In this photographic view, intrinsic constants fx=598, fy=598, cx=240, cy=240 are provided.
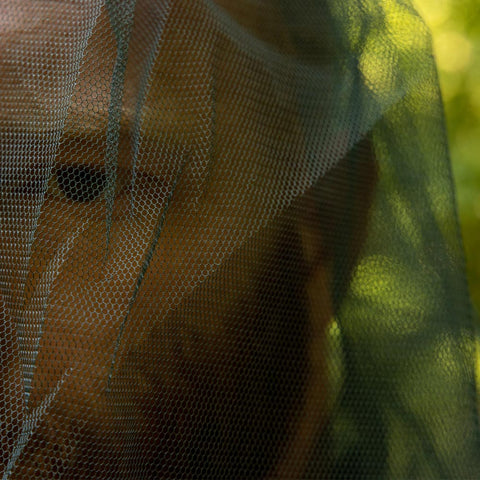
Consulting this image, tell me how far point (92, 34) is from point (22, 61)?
0.22 feet

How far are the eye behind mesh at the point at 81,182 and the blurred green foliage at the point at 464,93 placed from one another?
2.09 ft

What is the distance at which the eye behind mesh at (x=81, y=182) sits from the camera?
51 cm

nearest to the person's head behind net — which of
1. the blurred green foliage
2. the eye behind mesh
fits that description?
the eye behind mesh

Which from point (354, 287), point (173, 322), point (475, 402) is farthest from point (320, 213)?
point (475, 402)

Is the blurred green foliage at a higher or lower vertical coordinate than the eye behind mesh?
higher

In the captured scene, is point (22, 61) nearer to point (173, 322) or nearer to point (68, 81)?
point (68, 81)

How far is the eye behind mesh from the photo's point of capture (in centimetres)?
51

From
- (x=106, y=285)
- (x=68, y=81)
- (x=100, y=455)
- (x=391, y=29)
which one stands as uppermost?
A: (x=391, y=29)

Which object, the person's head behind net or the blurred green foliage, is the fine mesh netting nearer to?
the person's head behind net

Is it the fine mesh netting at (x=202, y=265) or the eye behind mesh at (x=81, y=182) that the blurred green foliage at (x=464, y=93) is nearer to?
the fine mesh netting at (x=202, y=265)

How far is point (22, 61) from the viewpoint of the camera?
531mm

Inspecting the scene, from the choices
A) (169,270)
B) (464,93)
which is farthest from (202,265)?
(464,93)

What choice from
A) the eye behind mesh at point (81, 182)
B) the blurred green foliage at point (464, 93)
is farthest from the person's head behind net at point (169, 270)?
the blurred green foliage at point (464, 93)

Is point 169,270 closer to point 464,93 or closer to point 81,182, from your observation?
point 81,182
